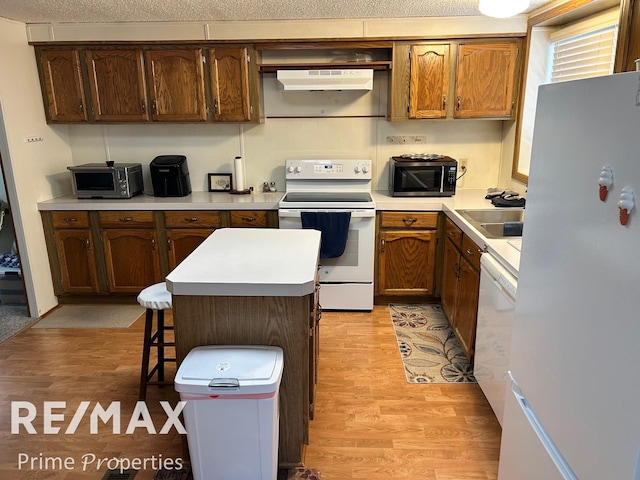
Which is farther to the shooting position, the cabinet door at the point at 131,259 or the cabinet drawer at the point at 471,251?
the cabinet door at the point at 131,259

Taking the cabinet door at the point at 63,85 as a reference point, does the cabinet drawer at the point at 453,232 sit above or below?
below

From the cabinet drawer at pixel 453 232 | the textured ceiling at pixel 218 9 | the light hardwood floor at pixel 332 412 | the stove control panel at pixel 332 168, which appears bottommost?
the light hardwood floor at pixel 332 412

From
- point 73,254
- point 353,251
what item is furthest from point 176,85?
point 353,251

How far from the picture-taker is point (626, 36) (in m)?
1.91

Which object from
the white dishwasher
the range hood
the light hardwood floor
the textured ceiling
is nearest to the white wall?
the textured ceiling

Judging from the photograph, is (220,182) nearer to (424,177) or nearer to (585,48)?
(424,177)

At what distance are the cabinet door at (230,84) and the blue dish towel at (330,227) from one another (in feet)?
3.28

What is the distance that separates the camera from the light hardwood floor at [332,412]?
2039 mm

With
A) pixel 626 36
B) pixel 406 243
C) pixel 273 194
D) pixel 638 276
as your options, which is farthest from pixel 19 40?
pixel 638 276

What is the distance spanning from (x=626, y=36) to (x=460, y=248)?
140cm

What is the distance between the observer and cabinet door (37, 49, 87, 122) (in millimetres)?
3523

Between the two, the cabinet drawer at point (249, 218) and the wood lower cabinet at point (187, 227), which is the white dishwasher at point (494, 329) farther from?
the wood lower cabinet at point (187, 227)

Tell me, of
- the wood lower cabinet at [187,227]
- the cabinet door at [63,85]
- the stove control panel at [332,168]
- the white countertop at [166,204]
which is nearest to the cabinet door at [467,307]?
the stove control panel at [332,168]

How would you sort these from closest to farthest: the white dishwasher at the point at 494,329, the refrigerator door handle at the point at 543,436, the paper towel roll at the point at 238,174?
the refrigerator door handle at the point at 543,436
the white dishwasher at the point at 494,329
the paper towel roll at the point at 238,174
